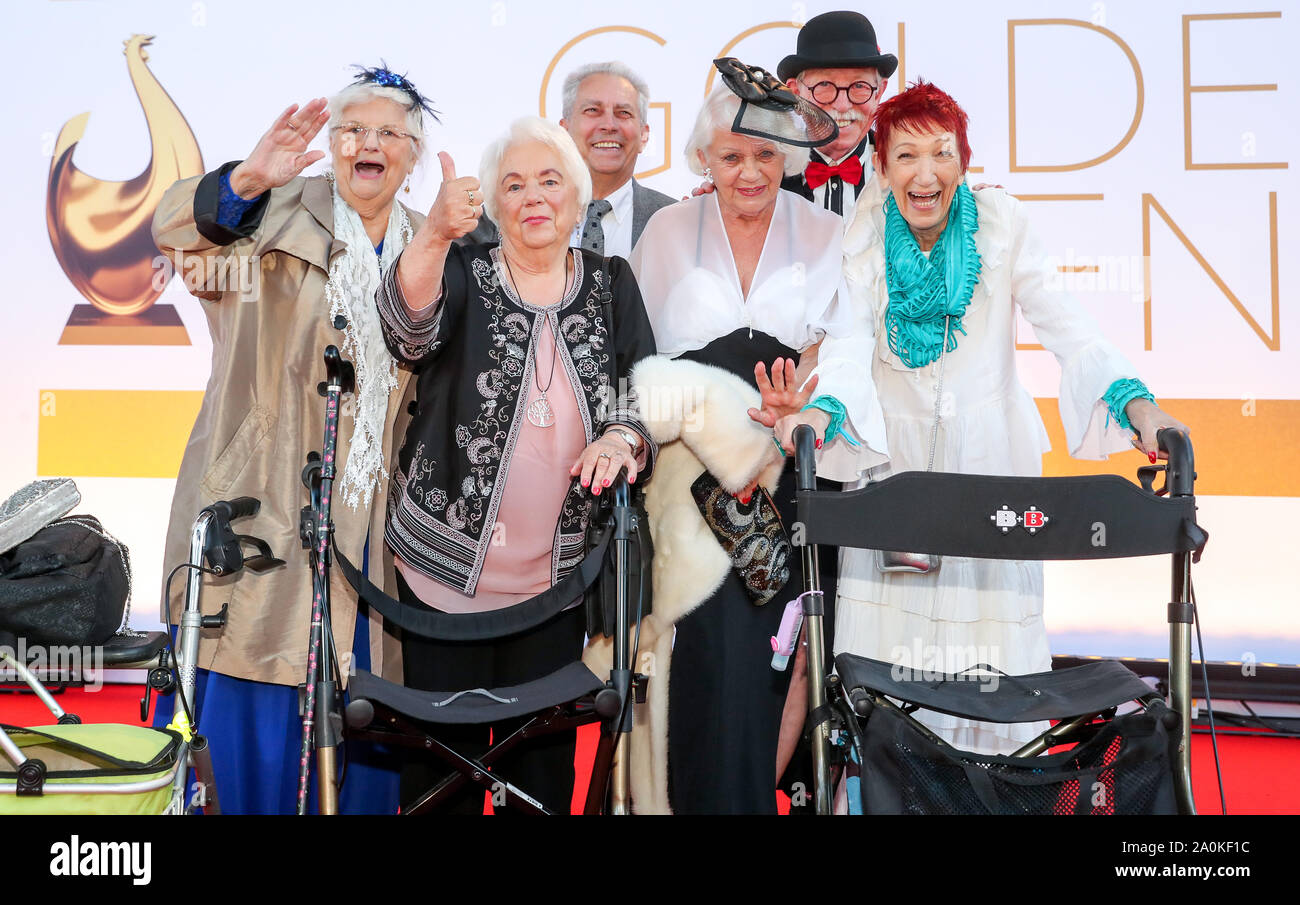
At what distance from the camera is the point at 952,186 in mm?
2424

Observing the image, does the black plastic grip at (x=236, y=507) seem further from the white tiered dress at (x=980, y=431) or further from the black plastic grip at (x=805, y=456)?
the white tiered dress at (x=980, y=431)

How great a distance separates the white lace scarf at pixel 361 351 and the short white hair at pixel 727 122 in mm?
792

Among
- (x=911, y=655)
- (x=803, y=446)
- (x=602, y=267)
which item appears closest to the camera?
(x=803, y=446)

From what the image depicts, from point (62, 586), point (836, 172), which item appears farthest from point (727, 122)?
point (62, 586)

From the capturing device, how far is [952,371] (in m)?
2.45

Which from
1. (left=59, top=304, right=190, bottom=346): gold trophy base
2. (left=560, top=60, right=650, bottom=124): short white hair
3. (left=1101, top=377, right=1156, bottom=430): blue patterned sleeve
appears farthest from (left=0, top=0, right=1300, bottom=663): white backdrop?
(left=1101, top=377, right=1156, bottom=430): blue patterned sleeve

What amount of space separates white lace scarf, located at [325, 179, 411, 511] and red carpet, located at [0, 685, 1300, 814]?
1.22 meters

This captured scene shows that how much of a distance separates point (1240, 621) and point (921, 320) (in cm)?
213

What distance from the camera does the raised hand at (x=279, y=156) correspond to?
2395 mm

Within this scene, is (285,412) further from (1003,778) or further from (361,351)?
(1003,778)
